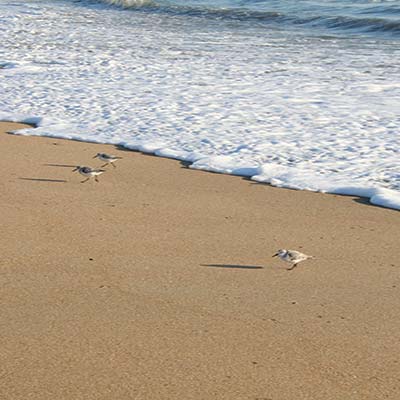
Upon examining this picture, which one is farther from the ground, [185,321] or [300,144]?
[185,321]

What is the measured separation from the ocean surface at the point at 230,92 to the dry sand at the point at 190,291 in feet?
2.52

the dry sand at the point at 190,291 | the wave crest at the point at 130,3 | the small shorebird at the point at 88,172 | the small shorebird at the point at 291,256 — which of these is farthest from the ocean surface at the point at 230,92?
the wave crest at the point at 130,3

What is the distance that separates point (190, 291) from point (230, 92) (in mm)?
5856

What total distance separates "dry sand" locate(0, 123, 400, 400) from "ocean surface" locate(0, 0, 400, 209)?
0.77 meters

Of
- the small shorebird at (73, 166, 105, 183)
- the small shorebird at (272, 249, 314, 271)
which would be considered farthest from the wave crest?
the small shorebird at (272, 249, 314, 271)

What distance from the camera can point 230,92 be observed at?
32.9ft

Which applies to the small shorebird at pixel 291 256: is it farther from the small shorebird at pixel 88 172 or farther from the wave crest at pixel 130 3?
the wave crest at pixel 130 3

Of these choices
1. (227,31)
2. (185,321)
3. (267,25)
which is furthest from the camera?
(267,25)

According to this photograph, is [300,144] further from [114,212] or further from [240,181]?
[114,212]

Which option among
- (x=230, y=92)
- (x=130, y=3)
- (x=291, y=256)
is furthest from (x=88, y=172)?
(x=130, y=3)

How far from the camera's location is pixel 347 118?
8594 millimetres

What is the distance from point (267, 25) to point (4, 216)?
13984 mm

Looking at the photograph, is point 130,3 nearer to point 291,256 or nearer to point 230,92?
point 230,92

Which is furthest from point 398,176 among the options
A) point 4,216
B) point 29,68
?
point 29,68
